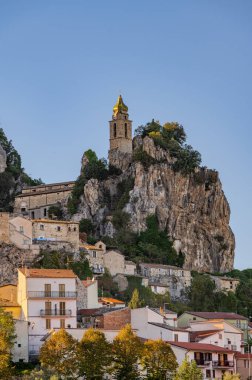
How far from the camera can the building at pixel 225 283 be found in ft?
464

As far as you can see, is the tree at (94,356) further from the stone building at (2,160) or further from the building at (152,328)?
the stone building at (2,160)

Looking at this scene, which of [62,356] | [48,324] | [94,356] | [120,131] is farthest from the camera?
[120,131]

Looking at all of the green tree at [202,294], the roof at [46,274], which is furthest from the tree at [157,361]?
the green tree at [202,294]

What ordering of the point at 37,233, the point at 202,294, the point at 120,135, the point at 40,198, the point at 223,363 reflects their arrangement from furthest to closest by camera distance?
1. the point at 120,135
2. the point at 40,198
3. the point at 202,294
4. the point at 37,233
5. the point at 223,363

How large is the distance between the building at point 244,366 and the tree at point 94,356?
14899 millimetres

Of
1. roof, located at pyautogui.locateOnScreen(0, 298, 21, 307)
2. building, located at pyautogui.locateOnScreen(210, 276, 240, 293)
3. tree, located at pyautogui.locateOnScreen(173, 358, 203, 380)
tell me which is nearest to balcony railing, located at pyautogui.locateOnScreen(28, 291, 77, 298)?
roof, located at pyautogui.locateOnScreen(0, 298, 21, 307)

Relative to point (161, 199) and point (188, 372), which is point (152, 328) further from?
point (161, 199)

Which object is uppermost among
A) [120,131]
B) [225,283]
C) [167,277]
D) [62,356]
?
[120,131]

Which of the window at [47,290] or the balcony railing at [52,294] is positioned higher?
the window at [47,290]

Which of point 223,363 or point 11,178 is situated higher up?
point 11,178

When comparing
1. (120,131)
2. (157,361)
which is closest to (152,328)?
(157,361)

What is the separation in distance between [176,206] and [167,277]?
638 inches

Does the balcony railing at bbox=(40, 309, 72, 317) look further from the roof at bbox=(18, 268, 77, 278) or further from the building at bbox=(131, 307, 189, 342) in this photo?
the building at bbox=(131, 307, 189, 342)

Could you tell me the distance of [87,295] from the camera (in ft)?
337
